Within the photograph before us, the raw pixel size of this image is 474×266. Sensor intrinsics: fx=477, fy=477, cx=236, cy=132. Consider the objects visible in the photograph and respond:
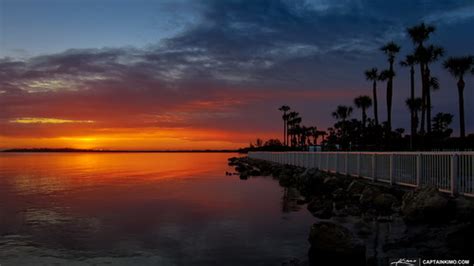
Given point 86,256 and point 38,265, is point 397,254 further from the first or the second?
point 38,265

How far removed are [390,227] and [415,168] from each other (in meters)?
4.24

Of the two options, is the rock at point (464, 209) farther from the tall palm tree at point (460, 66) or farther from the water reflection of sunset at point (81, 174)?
the tall palm tree at point (460, 66)

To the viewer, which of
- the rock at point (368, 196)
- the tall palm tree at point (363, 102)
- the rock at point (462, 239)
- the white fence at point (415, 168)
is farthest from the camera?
the tall palm tree at point (363, 102)

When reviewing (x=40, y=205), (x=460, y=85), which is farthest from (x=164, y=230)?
(x=460, y=85)

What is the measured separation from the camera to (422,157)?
598 inches

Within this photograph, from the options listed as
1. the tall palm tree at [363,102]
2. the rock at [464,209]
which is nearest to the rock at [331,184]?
the rock at [464,209]

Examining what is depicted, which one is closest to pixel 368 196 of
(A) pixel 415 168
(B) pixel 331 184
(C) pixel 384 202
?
(C) pixel 384 202

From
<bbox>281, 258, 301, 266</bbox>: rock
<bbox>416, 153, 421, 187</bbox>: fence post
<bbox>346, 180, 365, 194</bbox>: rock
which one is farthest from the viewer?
<bbox>346, 180, 365, 194</bbox>: rock

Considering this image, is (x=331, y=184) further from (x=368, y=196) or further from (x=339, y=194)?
(x=368, y=196)

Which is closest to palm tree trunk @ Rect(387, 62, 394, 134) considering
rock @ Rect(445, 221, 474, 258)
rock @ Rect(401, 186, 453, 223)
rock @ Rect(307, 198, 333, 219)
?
rock @ Rect(307, 198, 333, 219)

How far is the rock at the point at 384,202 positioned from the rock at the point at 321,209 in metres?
1.52

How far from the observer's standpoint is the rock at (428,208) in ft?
39.3

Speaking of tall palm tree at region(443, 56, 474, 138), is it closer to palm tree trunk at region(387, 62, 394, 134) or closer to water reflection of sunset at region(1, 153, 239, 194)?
palm tree trunk at region(387, 62, 394, 134)

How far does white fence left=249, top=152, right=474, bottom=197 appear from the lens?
42.7ft
